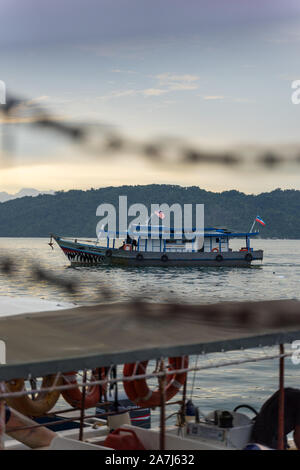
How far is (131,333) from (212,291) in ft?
180

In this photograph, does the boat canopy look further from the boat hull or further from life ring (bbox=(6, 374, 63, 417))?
the boat hull

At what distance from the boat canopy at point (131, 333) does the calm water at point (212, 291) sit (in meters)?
8.07

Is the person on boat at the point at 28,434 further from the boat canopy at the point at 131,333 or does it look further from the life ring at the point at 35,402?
the boat canopy at the point at 131,333

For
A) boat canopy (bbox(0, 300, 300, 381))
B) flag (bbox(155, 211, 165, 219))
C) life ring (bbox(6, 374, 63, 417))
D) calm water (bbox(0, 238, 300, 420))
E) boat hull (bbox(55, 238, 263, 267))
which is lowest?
calm water (bbox(0, 238, 300, 420))

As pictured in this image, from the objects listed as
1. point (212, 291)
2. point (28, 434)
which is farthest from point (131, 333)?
point (212, 291)

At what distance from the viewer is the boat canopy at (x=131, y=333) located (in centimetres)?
641

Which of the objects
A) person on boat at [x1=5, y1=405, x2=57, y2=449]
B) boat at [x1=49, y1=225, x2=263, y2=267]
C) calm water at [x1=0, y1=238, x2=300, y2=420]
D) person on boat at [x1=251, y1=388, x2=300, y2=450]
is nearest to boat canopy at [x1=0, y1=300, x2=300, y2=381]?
person on boat at [x1=251, y1=388, x2=300, y2=450]

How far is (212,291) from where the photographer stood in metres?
61.9

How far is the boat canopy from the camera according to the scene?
6.41 m

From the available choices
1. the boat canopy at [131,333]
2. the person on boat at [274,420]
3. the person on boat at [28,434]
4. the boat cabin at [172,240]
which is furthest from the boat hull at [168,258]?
the person on boat at [274,420]

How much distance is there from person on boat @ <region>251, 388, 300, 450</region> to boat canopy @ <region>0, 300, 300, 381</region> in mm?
1029
